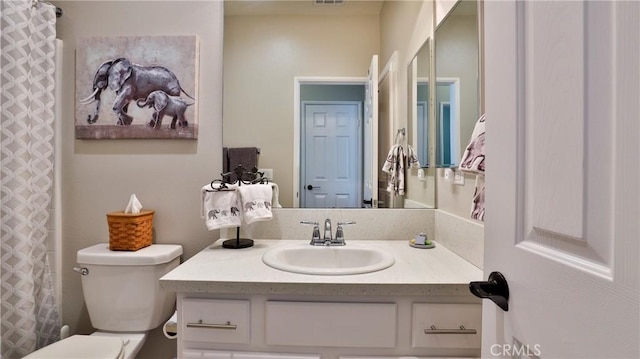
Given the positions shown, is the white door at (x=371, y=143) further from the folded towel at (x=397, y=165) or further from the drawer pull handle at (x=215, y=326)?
the drawer pull handle at (x=215, y=326)

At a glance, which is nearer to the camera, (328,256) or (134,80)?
(328,256)

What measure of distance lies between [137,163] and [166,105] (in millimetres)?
347

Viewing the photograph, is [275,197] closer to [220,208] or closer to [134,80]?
[220,208]

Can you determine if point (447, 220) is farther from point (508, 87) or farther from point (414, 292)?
point (508, 87)

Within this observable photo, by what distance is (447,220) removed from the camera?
4.58 feet

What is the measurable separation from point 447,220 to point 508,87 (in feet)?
3.04

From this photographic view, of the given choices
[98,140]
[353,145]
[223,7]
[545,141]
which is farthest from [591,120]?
[98,140]

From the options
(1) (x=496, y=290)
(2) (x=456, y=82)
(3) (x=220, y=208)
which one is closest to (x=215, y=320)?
(3) (x=220, y=208)

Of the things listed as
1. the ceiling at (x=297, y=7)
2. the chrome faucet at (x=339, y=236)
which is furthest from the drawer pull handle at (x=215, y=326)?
the ceiling at (x=297, y=7)

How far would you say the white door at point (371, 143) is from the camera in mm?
1586

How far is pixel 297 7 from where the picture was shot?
5.29ft

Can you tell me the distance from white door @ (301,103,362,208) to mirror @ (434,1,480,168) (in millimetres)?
412

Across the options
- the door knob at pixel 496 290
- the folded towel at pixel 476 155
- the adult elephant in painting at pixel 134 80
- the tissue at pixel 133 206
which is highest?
the adult elephant in painting at pixel 134 80

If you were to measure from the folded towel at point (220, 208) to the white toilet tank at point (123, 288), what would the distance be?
0.32m
